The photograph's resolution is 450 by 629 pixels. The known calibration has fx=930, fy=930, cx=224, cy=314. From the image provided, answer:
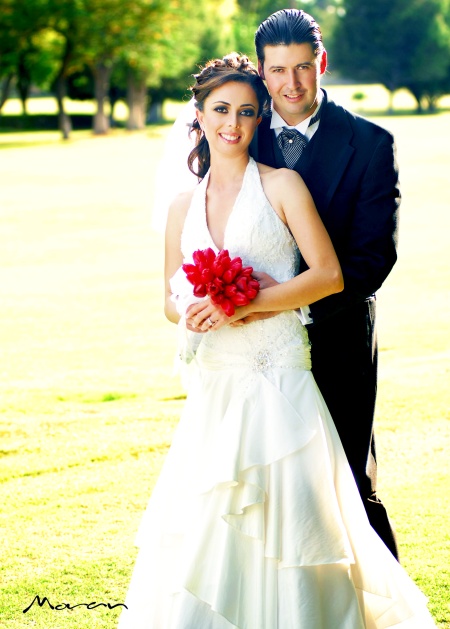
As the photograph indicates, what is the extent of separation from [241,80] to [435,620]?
218 centimetres

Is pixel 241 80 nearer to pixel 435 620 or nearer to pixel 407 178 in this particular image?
pixel 435 620

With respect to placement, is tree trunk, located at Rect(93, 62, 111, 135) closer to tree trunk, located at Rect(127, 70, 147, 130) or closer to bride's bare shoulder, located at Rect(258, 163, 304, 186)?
tree trunk, located at Rect(127, 70, 147, 130)

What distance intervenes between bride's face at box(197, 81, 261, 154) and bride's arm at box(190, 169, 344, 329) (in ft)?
0.80

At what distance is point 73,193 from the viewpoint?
77.1 feet

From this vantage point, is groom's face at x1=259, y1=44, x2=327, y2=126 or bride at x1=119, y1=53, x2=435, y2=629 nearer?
bride at x1=119, y1=53, x2=435, y2=629

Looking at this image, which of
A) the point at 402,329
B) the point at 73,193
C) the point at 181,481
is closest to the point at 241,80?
the point at 181,481

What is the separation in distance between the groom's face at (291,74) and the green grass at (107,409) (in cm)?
206

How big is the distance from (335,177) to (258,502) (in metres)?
1.17

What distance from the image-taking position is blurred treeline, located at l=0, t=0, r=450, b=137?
45.1m

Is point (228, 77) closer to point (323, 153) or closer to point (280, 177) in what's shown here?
point (280, 177)

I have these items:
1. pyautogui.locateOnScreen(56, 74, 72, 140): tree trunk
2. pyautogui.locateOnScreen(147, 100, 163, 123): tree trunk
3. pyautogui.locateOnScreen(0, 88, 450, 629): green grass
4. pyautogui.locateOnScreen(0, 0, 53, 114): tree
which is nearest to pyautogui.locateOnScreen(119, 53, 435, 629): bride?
pyautogui.locateOnScreen(0, 88, 450, 629): green grass

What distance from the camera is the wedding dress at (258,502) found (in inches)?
118

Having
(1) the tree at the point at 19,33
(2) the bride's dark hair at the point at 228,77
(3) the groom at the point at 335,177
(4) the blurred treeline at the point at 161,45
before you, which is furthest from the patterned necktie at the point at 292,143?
(1) the tree at the point at 19,33

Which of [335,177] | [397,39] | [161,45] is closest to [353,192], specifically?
[335,177]
